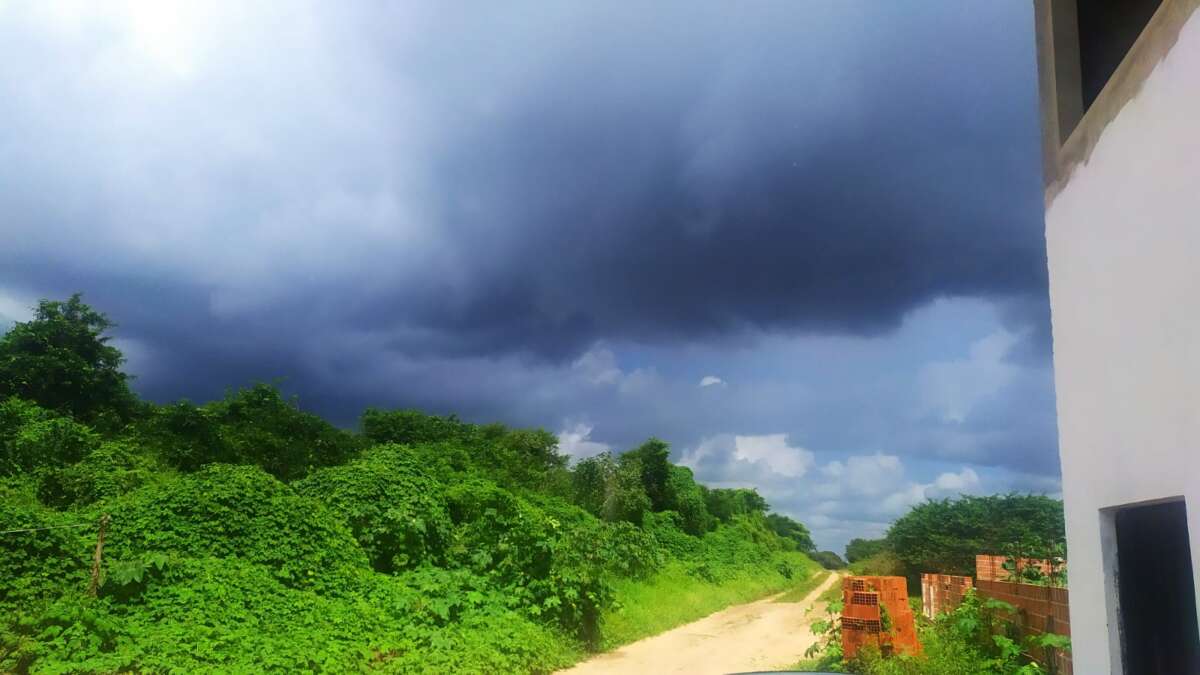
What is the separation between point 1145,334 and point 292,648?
22.2 feet

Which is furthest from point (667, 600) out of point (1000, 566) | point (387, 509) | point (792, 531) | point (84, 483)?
point (792, 531)

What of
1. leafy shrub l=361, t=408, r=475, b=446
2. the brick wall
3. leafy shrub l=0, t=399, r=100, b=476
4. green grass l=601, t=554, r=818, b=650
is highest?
leafy shrub l=361, t=408, r=475, b=446

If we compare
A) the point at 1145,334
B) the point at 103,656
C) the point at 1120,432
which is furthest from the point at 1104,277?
the point at 103,656

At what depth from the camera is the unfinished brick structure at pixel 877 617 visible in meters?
8.53

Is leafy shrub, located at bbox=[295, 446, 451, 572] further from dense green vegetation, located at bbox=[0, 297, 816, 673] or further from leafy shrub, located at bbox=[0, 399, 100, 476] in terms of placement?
leafy shrub, located at bbox=[0, 399, 100, 476]

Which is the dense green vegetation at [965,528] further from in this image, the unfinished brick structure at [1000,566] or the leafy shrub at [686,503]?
the leafy shrub at [686,503]

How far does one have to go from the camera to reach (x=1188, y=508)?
2.83m

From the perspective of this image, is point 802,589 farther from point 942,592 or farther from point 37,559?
point 37,559

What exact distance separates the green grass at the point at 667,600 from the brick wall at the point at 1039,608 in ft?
15.7

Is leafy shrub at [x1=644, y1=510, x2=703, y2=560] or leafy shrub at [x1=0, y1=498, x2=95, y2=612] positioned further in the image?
leafy shrub at [x1=644, y1=510, x2=703, y2=560]

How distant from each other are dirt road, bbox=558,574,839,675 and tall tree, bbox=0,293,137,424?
12366 mm

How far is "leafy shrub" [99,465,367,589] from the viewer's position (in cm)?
823

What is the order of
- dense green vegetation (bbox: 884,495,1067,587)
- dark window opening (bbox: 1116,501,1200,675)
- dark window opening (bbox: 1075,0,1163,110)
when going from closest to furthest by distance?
dark window opening (bbox: 1116,501,1200,675), dark window opening (bbox: 1075,0,1163,110), dense green vegetation (bbox: 884,495,1067,587)

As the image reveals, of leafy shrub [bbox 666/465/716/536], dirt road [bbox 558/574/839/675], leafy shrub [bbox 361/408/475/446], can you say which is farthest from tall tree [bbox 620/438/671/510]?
dirt road [bbox 558/574/839/675]
